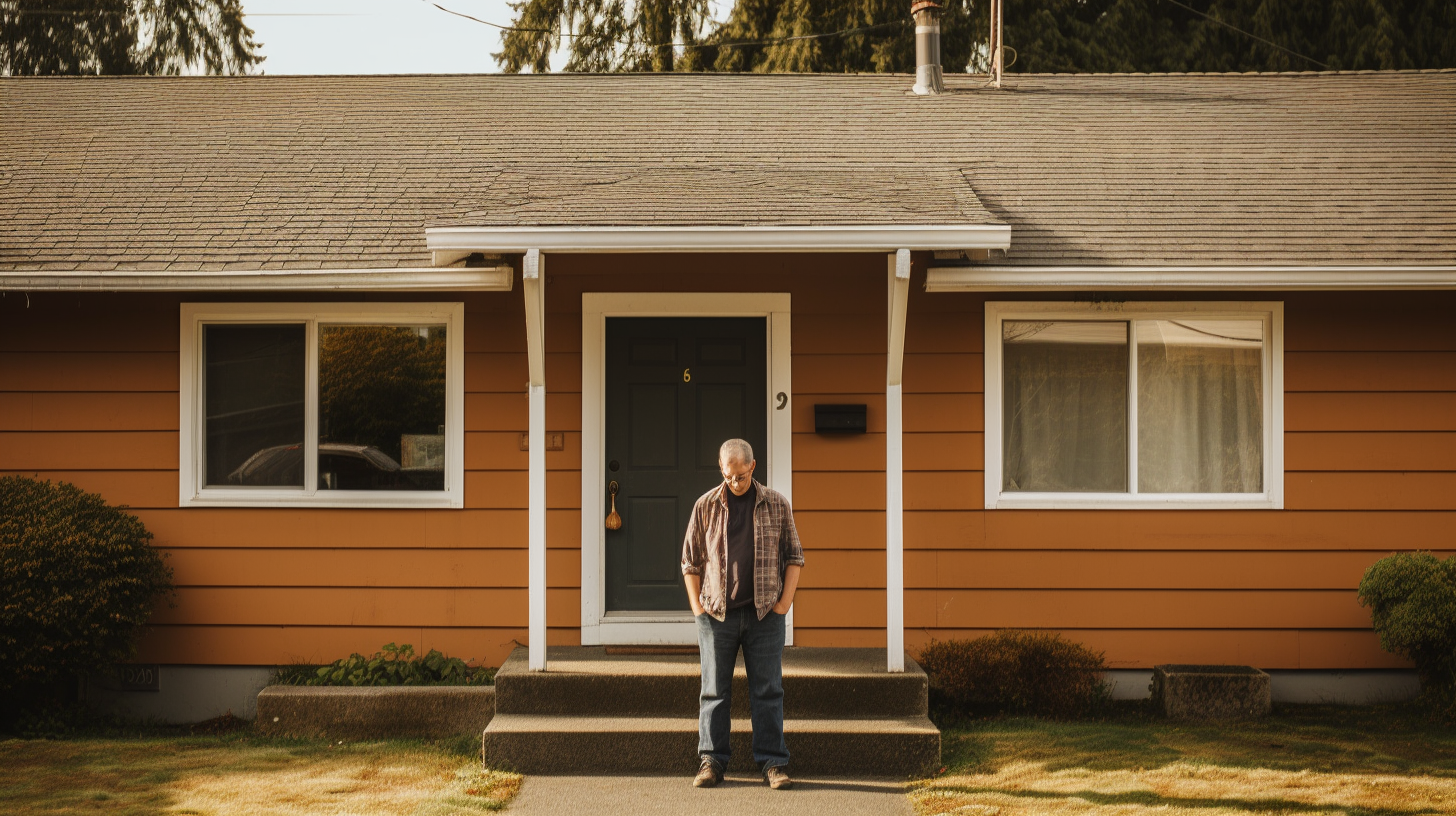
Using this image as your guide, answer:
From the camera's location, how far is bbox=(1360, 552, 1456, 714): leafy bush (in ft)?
19.6

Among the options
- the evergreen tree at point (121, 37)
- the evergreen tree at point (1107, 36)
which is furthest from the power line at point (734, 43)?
the evergreen tree at point (121, 37)

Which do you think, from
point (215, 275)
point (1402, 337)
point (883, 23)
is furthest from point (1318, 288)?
point (883, 23)

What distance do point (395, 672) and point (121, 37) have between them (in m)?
20.8

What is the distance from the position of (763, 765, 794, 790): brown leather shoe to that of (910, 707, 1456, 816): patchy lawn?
1.91 feet

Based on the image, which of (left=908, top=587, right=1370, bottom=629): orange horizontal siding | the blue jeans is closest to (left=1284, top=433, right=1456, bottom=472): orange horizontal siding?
(left=908, top=587, right=1370, bottom=629): orange horizontal siding

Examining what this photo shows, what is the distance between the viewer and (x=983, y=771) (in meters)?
5.40

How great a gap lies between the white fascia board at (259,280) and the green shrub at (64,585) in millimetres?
1178

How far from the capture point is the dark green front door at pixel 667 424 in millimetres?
6844

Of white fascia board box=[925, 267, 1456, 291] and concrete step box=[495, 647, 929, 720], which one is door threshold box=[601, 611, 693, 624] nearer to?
concrete step box=[495, 647, 929, 720]

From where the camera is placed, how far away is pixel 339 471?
6.85 meters

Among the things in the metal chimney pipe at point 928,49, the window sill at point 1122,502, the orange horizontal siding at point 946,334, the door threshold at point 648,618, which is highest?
the metal chimney pipe at point 928,49

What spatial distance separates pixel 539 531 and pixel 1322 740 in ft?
14.1

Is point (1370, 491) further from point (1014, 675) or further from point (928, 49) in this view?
point (928, 49)

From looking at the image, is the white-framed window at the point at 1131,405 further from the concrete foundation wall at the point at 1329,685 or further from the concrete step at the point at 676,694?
the concrete step at the point at 676,694
